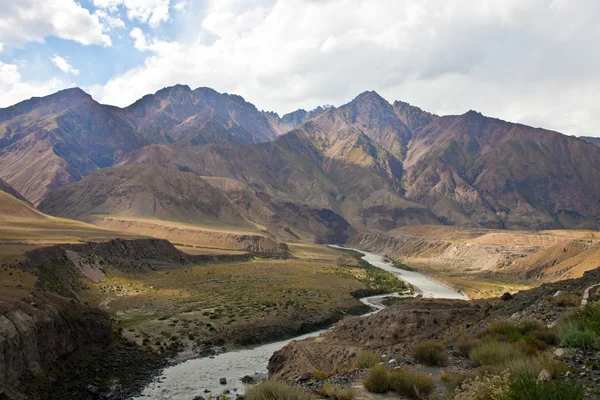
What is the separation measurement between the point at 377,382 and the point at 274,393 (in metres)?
4.38

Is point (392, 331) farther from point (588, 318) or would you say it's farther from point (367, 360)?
point (588, 318)

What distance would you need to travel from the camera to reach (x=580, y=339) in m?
15.1

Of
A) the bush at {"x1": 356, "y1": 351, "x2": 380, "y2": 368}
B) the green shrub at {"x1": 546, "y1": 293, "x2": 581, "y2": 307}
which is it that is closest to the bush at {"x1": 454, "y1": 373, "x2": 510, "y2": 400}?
the bush at {"x1": 356, "y1": 351, "x2": 380, "y2": 368}

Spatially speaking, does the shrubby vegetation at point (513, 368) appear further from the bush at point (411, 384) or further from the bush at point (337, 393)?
the bush at point (337, 393)

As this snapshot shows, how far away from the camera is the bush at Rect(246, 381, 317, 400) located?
41.8ft

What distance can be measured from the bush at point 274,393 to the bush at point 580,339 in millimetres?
8840

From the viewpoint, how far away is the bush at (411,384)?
14547mm

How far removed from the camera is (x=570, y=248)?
112438mm

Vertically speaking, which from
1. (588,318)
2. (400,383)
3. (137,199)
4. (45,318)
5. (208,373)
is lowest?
(208,373)

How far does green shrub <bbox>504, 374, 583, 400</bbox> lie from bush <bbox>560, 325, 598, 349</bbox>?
6.01m

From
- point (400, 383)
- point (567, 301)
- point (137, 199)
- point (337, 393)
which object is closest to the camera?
point (337, 393)

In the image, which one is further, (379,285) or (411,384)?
(379,285)

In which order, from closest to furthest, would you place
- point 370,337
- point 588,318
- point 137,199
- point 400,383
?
1. point 400,383
2. point 588,318
3. point 370,337
4. point 137,199

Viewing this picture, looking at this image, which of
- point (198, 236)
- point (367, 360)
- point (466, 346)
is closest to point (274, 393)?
point (367, 360)
